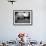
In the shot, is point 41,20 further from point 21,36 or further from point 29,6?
point 21,36

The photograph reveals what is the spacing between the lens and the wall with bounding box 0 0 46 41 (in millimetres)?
4945

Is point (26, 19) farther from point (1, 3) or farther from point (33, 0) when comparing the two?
point (1, 3)

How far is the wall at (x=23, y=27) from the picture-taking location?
195 inches

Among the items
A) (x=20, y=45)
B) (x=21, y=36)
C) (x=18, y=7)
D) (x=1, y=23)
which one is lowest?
(x=20, y=45)

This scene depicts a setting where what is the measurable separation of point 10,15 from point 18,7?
0.44 metres

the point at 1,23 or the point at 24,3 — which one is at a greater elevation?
the point at 24,3

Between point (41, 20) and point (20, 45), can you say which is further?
point (41, 20)

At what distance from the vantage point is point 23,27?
4988 millimetres

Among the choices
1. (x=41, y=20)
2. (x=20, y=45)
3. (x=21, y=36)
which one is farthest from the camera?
(x=41, y=20)

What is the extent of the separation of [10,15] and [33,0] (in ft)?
3.47

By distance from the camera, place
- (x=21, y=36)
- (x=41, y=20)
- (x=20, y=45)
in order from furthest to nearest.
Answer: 1. (x=41, y=20)
2. (x=20, y=45)
3. (x=21, y=36)

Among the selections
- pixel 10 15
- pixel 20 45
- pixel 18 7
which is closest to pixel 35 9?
pixel 18 7

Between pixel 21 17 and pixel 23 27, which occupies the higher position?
pixel 21 17

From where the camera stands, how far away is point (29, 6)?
497cm
